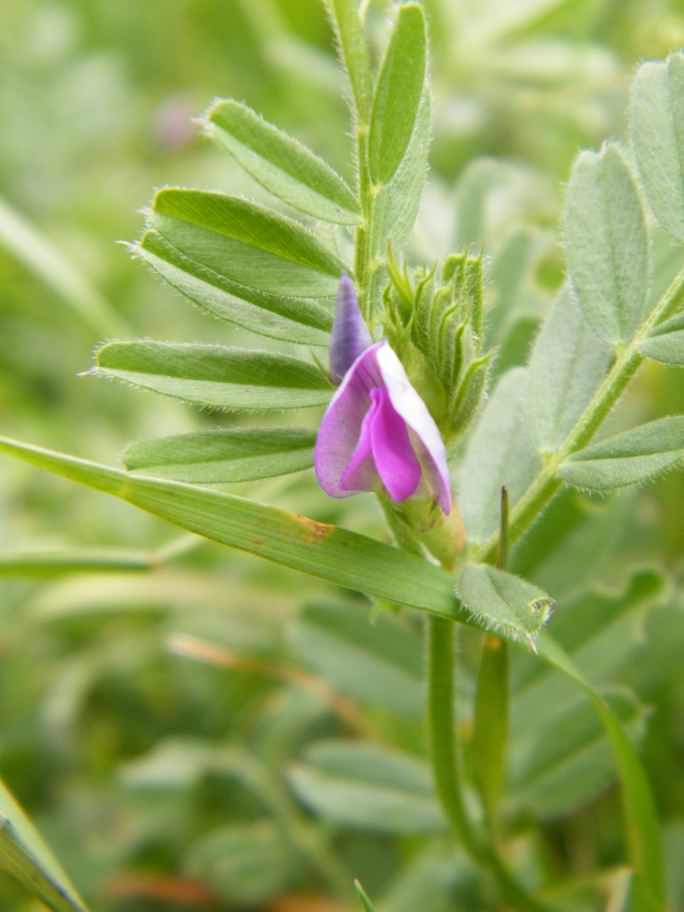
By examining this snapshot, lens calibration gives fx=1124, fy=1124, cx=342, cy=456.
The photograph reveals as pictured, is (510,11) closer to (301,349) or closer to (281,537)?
(301,349)

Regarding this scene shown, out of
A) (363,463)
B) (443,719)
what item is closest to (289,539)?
(363,463)

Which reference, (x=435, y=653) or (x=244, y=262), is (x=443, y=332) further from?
(x=435, y=653)

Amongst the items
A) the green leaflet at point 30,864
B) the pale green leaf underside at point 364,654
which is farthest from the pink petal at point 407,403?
the pale green leaf underside at point 364,654

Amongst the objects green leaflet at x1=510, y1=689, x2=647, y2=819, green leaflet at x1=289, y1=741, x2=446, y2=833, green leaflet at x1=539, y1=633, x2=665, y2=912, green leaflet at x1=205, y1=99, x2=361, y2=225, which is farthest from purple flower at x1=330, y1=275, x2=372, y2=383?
green leaflet at x1=289, y1=741, x2=446, y2=833

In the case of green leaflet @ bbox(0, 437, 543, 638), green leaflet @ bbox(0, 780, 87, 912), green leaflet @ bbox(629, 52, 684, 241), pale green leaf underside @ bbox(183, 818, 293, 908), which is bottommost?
green leaflet @ bbox(0, 780, 87, 912)

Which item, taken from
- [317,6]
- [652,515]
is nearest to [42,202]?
[317,6]

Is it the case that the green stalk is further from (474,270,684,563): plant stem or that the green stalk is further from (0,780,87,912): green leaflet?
(0,780,87,912): green leaflet

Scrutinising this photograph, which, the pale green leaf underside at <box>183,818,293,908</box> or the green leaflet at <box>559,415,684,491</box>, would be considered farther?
the pale green leaf underside at <box>183,818,293,908</box>
